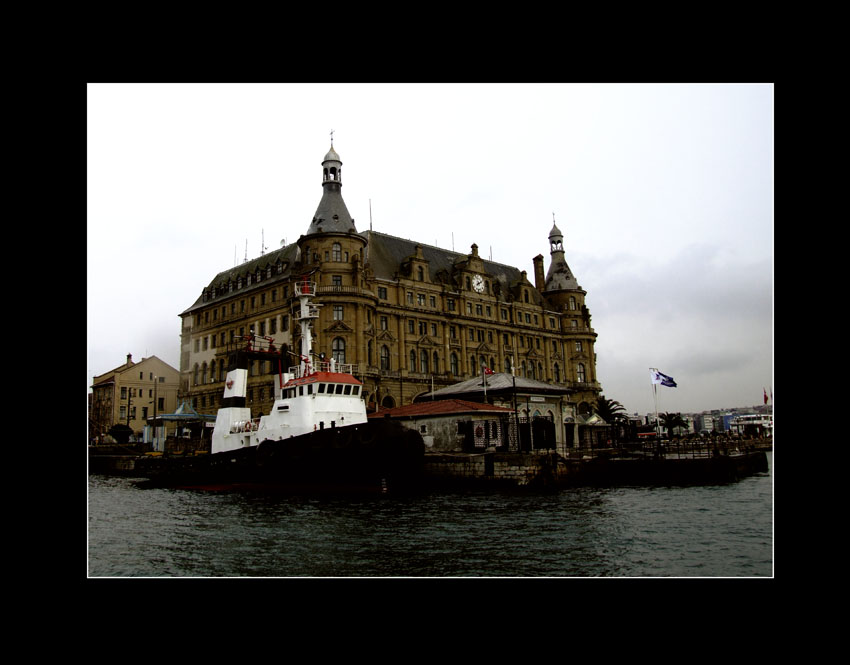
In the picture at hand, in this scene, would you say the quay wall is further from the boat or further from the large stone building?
the large stone building

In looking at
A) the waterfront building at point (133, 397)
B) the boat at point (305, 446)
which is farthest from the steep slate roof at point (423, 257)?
the boat at point (305, 446)

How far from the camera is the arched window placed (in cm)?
4822

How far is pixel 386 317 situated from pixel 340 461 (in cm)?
2591

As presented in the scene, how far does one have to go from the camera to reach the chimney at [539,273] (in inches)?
2844

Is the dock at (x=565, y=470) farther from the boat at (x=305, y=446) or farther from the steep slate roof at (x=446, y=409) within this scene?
the steep slate roof at (x=446, y=409)

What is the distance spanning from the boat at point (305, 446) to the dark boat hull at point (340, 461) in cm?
4

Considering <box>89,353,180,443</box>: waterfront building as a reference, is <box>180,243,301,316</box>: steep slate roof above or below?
above

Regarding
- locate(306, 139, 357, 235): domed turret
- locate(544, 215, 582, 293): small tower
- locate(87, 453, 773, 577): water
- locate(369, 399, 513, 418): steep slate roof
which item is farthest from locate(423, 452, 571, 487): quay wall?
locate(544, 215, 582, 293): small tower

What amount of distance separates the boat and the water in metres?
1.46
